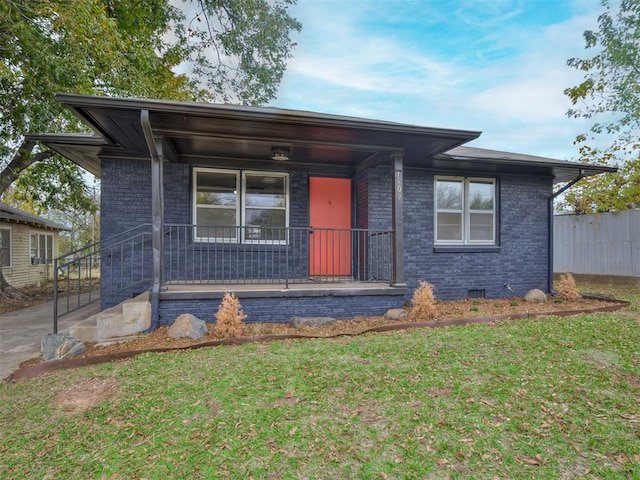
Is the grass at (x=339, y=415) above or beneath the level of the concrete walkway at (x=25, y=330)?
above

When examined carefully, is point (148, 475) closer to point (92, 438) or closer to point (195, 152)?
point (92, 438)

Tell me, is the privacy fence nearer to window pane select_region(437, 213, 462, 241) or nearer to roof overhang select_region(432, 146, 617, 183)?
roof overhang select_region(432, 146, 617, 183)

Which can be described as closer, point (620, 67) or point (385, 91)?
point (620, 67)

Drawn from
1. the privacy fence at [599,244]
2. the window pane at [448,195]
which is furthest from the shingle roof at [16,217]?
the privacy fence at [599,244]

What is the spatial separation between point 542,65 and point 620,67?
213cm

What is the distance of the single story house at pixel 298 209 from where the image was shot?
5027mm

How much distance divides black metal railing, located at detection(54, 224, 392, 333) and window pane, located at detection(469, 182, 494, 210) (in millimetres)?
2495

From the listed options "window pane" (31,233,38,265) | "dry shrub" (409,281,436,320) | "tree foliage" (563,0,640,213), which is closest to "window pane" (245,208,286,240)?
"dry shrub" (409,281,436,320)

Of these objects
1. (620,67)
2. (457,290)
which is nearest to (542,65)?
(620,67)

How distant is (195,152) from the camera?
644 cm

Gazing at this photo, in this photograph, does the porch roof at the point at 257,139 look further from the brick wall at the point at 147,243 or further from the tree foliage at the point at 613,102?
the tree foliage at the point at 613,102

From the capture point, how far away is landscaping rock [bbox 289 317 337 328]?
17.0 ft

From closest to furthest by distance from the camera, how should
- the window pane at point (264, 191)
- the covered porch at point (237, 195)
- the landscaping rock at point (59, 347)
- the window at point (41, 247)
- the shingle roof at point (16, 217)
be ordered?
1. the landscaping rock at point (59, 347)
2. the covered porch at point (237, 195)
3. the window pane at point (264, 191)
4. the shingle roof at point (16, 217)
5. the window at point (41, 247)

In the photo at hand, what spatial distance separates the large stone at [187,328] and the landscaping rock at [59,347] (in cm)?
102
